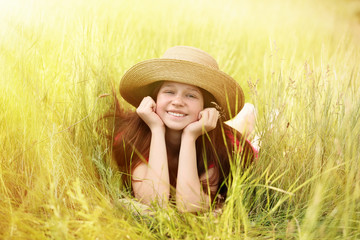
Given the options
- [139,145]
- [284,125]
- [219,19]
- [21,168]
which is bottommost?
[21,168]

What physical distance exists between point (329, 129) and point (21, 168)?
165 cm

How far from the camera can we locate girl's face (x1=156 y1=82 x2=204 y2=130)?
2.19 metres

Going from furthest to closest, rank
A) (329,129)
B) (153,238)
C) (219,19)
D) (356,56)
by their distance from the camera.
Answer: (219,19) < (356,56) < (329,129) < (153,238)

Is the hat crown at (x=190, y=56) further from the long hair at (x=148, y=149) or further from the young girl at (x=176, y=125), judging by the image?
the long hair at (x=148, y=149)

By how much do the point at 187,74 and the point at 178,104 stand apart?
18 centimetres

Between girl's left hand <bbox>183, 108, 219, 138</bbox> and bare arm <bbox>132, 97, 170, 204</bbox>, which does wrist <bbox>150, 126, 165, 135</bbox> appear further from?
girl's left hand <bbox>183, 108, 219, 138</bbox>

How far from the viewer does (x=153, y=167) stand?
7.03 feet

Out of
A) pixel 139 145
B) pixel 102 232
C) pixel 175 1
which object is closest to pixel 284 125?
pixel 139 145

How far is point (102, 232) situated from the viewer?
146 centimetres

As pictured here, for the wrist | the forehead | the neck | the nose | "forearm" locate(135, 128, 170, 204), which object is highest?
the forehead

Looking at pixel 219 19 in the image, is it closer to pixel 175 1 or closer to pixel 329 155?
pixel 175 1

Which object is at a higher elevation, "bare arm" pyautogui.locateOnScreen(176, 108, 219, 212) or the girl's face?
the girl's face

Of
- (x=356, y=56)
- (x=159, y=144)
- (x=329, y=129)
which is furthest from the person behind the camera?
(x=356, y=56)

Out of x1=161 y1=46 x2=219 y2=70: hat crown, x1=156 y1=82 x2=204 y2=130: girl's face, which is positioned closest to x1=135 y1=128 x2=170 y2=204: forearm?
x1=156 y1=82 x2=204 y2=130: girl's face
